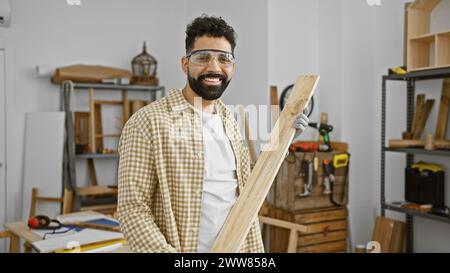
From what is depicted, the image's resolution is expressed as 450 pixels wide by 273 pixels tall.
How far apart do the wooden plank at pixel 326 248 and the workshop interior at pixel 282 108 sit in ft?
0.04

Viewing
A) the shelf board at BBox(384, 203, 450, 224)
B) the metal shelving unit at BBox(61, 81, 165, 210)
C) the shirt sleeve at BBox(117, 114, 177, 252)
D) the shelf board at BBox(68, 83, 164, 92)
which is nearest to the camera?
A: the shirt sleeve at BBox(117, 114, 177, 252)

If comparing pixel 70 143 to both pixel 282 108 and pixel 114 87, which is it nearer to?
pixel 114 87

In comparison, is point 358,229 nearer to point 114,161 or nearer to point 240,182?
point 114,161

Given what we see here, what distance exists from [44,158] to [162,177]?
2454mm

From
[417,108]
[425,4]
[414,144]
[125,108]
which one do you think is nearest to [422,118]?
[417,108]

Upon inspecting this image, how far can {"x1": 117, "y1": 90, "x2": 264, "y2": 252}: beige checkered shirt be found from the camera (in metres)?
0.66

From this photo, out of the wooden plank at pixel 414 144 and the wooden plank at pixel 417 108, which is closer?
the wooden plank at pixel 414 144

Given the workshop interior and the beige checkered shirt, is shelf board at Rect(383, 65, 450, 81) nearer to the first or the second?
the workshop interior

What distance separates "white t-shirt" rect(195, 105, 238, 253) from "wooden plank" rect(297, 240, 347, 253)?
1.71 m

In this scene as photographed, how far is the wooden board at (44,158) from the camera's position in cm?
286

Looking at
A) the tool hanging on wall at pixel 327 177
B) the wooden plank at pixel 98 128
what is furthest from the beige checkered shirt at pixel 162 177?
the wooden plank at pixel 98 128

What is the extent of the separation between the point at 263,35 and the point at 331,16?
4.04 ft

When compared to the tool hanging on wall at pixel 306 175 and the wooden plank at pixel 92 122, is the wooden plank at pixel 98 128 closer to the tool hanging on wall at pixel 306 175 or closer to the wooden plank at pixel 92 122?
the wooden plank at pixel 92 122

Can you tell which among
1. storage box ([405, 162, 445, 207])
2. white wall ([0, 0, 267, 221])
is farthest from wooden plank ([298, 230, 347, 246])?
white wall ([0, 0, 267, 221])
